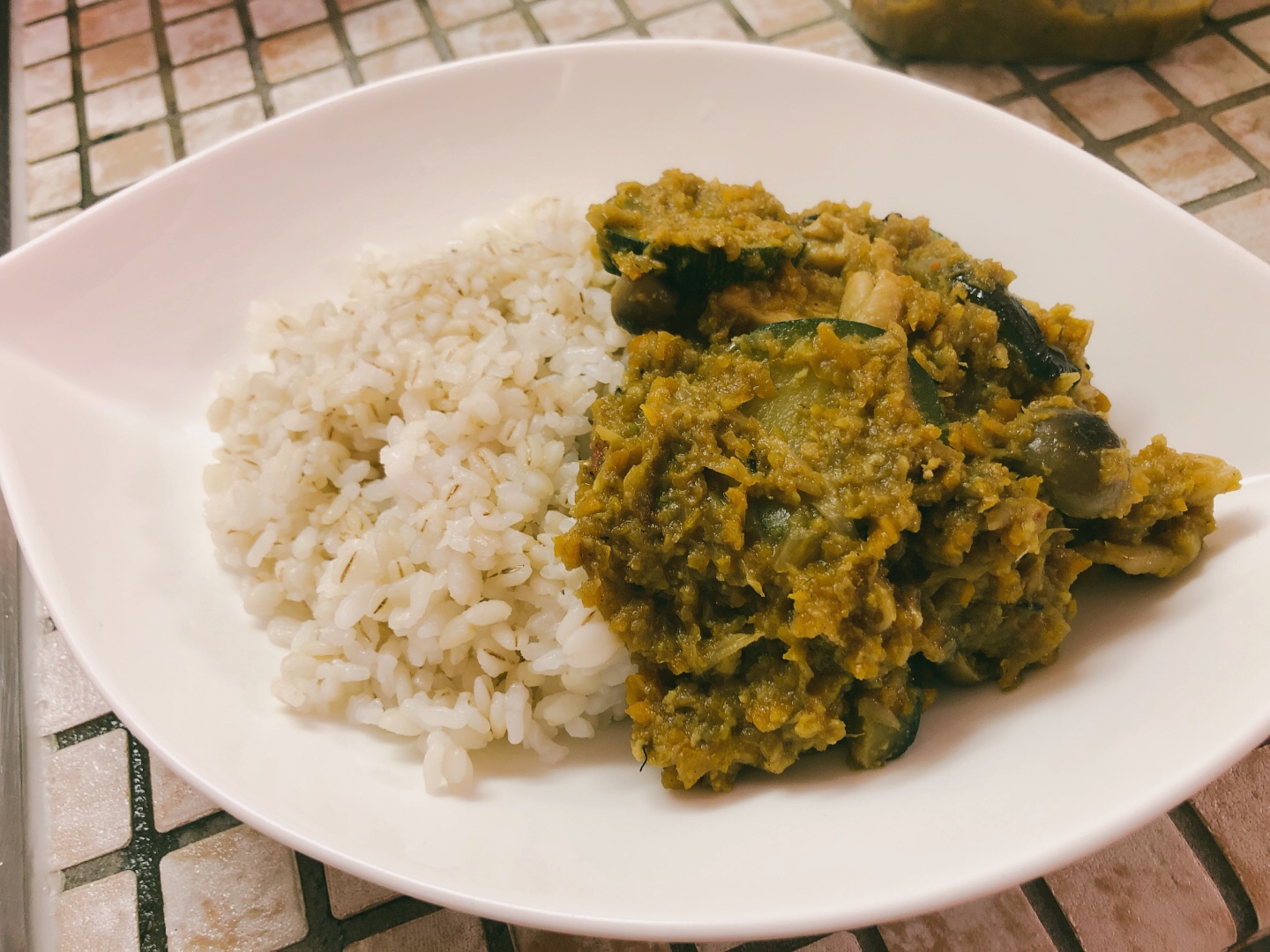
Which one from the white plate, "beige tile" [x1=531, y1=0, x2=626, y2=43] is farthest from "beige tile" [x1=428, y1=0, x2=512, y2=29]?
the white plate

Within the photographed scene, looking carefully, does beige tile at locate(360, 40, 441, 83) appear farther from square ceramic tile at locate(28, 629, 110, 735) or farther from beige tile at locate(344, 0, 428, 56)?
square ceramic tile at locate(28, 629, 110, 735)

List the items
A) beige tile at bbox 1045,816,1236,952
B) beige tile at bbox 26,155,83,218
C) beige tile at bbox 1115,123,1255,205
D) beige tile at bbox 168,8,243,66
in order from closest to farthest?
beige tile at bbox 1045,816,1236,952 < beige tile at bbox 1115,123,1255,205 < beige tile at bbox 26,155,83,218 < beige tile at bbox 168,8,243,66

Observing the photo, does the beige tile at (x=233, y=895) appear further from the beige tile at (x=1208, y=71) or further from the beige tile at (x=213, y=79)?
the beige tile at (x=1208, y=71)

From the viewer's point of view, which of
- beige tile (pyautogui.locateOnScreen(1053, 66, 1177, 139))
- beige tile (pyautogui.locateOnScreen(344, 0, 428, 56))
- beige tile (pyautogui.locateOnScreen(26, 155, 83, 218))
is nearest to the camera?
beige tile (pyautogui.locateOnScreen(1053, 66, 1177, 139))

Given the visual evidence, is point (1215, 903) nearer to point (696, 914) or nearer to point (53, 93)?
point (696, 914)

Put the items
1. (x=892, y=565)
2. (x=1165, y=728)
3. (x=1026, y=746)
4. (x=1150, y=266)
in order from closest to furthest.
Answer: (x=1165, y=728)
(x=1026, y=746)
(x=892, y=565)
(x=1150, y=266)

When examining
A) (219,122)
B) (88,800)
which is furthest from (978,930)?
(219,122)

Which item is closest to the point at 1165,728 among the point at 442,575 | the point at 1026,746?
the point at 1026,746

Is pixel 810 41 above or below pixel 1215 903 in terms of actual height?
above
